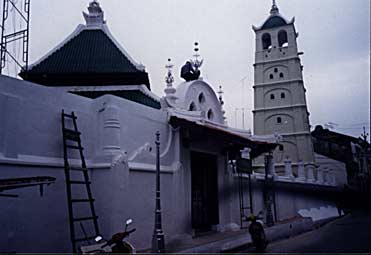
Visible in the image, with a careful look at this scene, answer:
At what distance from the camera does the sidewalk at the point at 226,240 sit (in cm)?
774

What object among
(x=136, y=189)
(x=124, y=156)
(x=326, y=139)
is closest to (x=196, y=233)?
(x=136, y=189)

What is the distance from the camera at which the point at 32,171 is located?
610 centimetres

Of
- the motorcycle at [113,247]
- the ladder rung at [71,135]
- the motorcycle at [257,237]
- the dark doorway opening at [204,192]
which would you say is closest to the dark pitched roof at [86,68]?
the dark doorway opening at [204,192]

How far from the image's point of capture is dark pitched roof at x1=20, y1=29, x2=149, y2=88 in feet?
40.9

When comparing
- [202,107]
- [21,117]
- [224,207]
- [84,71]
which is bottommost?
[224,207]

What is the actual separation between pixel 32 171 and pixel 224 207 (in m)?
6.73

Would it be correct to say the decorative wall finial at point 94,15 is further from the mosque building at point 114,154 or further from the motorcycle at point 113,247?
the motorcycle at point 113,247

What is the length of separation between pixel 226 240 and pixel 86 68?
7268 mm

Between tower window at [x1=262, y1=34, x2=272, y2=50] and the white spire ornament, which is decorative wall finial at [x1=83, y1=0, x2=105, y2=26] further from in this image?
tower window at [x1=262, y1=34, x2=272, y2=50]

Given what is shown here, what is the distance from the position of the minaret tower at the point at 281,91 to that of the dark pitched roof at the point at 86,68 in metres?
19.0

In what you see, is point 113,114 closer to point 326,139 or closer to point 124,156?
point 124,156

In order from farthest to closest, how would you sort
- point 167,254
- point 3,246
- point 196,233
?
1. point 196,233
2. point 167,254
3. point 3,246

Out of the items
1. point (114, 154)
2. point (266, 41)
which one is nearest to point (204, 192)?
point (114, 154)

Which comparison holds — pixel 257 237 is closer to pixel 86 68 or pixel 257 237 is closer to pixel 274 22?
pixel 86 68
